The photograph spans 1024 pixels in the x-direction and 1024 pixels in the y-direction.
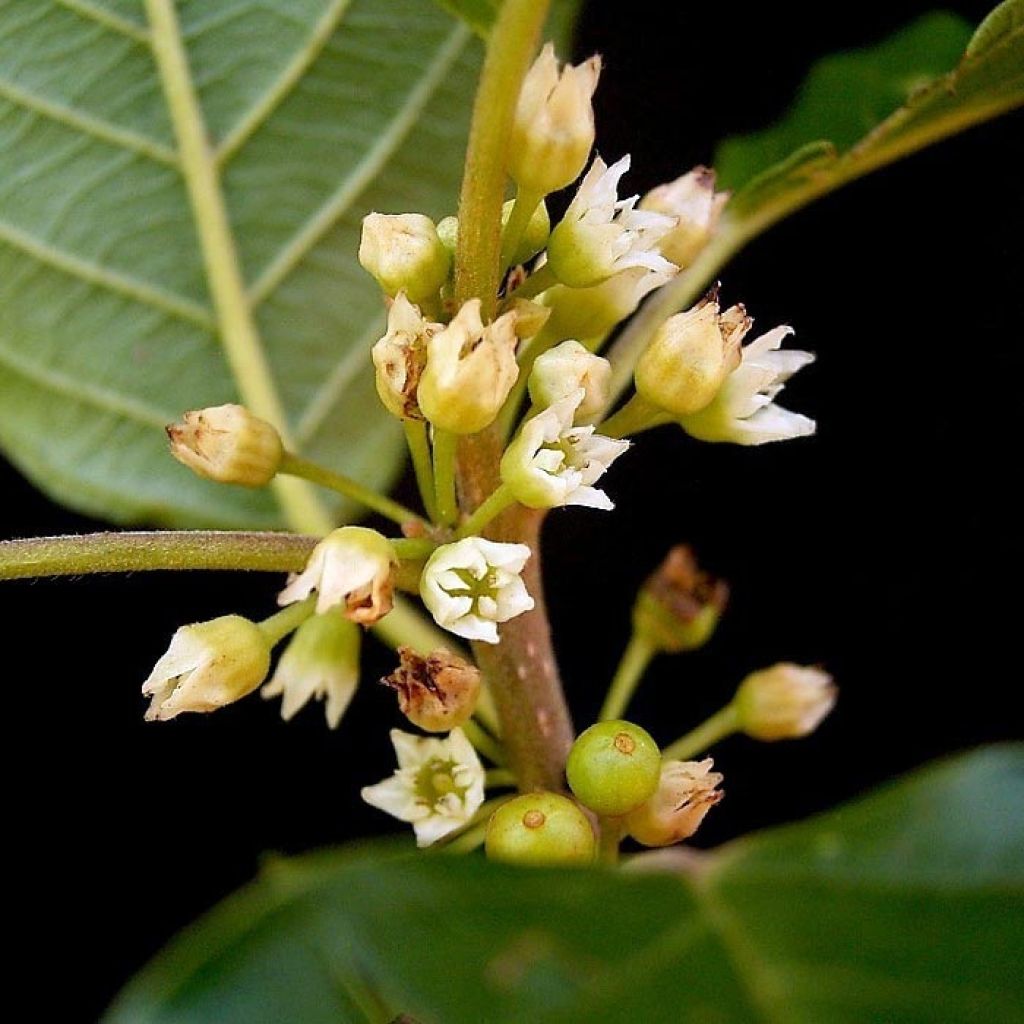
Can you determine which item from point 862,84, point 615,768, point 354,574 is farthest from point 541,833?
point 862,84

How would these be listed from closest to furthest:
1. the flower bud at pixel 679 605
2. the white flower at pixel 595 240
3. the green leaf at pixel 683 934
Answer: the green leaf at pixel 683 934 → the white flower at pixel 595 240 → the flower bud at pixel 679 605

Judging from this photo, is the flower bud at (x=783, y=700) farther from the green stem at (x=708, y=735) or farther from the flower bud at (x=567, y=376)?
the flower bud at (x=567, y=376)

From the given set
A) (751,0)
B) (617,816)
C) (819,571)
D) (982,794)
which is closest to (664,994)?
(982,794)

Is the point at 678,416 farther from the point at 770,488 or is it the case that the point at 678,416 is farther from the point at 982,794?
the point at 770,488

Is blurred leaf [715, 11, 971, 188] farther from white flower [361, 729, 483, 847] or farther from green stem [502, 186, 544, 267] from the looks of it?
white flower [361, 729, 483, 847]

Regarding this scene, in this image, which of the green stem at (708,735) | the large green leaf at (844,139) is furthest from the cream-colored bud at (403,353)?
the green stem at (708,735)

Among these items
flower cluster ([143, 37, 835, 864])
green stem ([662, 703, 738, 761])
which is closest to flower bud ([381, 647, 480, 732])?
flower cluster ([143, 37, 835, 864])
